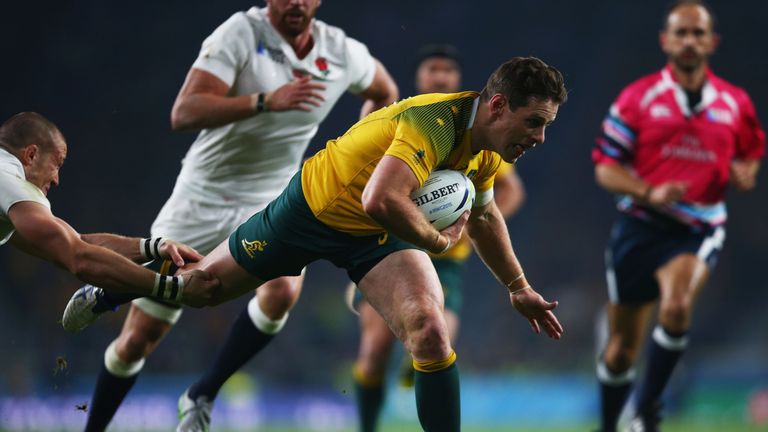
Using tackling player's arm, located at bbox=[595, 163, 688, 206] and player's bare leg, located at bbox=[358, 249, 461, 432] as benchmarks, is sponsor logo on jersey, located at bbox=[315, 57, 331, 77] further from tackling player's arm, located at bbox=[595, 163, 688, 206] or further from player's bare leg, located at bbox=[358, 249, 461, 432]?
tackling player's arm, located at bbox=[595, 163, 688, 206]

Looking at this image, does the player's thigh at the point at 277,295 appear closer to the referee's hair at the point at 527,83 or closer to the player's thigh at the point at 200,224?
the player's thigh at the point at 200,224

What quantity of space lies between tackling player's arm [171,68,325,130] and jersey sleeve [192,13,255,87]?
0.04 m

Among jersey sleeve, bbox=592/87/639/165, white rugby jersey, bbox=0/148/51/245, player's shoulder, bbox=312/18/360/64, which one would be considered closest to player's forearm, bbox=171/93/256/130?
player's shoulder, bbox=312/18/360/64

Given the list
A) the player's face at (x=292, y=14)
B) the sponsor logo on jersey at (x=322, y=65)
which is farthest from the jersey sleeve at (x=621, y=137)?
the player's face at (x=292, y=14)

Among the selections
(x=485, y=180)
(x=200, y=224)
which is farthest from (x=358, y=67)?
(x=485, y=180)

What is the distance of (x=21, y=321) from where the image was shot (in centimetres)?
1362

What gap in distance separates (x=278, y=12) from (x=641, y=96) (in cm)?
299

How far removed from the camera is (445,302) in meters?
7.89

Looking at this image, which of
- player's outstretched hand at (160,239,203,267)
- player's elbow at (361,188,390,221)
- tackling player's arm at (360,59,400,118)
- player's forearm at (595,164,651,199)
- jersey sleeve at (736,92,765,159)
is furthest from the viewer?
jersey sleeve at (736,92,765,159)

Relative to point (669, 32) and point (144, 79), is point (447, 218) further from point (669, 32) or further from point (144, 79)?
point (144, 79)

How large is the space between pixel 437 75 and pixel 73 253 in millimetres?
4185

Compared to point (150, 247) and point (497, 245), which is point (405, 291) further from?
point (150, 247)

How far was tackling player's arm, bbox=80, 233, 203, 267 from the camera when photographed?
5.00 m

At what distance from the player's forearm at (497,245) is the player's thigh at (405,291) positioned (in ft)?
1.02
